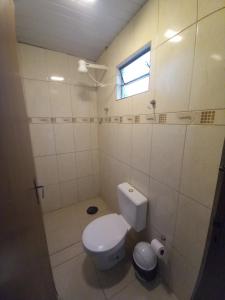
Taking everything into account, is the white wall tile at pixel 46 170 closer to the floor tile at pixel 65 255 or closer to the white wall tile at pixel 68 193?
the white wall tile at pixel 68 193

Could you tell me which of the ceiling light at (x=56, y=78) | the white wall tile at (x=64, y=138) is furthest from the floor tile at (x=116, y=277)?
the ceiling light at (x=56, y=78)

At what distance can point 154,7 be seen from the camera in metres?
0.99

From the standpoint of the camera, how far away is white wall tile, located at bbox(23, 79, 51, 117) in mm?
1702

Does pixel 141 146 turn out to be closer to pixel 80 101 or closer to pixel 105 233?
pixel 105 233

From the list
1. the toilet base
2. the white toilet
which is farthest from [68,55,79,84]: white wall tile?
the toilet base

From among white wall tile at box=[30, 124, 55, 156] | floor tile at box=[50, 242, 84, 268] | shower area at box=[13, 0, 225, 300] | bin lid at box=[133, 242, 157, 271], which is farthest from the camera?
white wall tile at box=[30, 124, 55, 156]

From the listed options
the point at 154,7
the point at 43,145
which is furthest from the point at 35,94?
the point at 154,7

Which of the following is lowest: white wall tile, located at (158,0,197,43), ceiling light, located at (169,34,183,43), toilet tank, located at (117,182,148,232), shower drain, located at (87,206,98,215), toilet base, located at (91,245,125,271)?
shower drain, located at (87,206,98,215)

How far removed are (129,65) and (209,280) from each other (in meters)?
1.82

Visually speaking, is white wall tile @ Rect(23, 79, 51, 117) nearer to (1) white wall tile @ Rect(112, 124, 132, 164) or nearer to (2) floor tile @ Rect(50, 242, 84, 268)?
(1) white wall tile @ Rect(112, 124, 132, 164)

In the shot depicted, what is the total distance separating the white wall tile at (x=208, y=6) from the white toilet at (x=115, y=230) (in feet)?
4.36

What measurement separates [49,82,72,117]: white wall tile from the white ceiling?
46 cm

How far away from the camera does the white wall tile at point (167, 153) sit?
3.05 feet

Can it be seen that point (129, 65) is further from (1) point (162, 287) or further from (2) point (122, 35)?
(1) point (162, 287)
